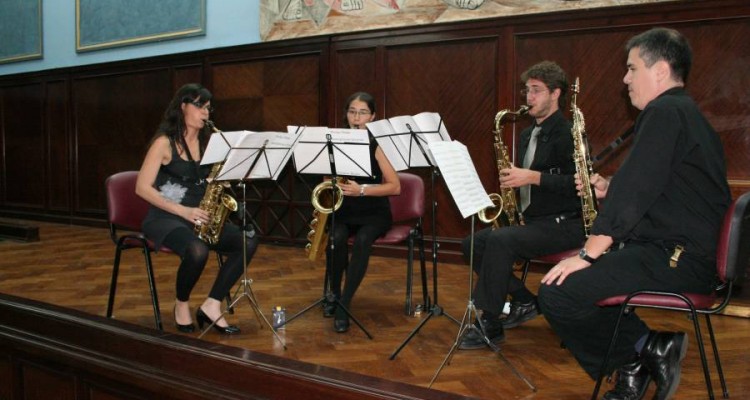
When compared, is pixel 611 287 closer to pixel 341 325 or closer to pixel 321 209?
pixel 341 325

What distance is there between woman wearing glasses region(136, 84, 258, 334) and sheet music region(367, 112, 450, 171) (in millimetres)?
938

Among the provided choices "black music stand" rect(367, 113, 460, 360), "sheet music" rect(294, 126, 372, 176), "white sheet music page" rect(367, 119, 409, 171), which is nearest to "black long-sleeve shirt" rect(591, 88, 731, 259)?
"black music stand" rect(367, 113, 460, 360)

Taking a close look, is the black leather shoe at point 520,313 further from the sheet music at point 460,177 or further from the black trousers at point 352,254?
the sheet music at point 460,177

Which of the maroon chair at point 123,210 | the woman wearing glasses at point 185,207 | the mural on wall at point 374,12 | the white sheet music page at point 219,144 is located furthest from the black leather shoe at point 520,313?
the mural on wall at point 374,12

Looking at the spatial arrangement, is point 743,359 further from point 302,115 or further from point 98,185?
point 98,185

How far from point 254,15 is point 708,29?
4.52 meters

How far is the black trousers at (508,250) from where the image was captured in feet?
11.3

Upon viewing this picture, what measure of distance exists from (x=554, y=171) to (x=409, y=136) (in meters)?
0.84

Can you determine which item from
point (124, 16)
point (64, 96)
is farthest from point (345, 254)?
point (64, 96)

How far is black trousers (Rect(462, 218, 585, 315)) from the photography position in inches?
136

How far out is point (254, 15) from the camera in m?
7.34

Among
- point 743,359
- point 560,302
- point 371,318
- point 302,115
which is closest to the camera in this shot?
point 560,302

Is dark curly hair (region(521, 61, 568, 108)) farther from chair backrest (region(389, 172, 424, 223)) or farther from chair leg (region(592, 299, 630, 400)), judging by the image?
chair leg (region(592, 299, 630, 400))

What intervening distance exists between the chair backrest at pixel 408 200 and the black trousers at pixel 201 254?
962 mm
